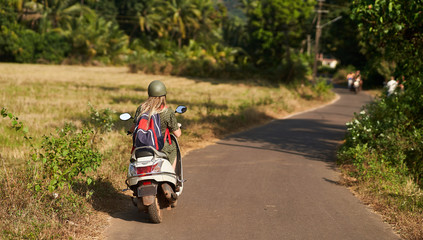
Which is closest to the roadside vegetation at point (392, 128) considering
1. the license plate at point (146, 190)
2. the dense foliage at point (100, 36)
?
the license plate at point (146, 190)

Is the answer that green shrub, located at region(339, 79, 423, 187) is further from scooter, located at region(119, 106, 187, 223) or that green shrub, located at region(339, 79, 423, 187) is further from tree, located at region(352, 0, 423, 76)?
scooter, located at region(119, 106, 187, 223)

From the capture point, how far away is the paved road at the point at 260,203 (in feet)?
20.4

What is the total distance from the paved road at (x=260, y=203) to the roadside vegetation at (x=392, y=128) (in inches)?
18.0

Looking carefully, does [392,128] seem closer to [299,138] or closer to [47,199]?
[299,138]

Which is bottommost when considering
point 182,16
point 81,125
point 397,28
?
point 81,125

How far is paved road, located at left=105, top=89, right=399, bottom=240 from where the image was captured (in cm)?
621

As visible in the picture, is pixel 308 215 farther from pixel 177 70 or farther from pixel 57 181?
pixel 177 70

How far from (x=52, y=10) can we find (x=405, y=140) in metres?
67.1

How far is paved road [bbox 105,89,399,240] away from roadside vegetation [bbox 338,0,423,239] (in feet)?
1.50

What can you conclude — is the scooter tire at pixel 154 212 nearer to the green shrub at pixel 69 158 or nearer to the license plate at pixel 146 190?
the license plate at pixel 146 190

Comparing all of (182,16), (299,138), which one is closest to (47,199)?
(299,138)

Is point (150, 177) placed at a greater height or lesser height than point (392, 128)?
greater

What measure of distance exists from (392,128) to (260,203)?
195 inches

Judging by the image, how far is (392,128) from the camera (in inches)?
439
